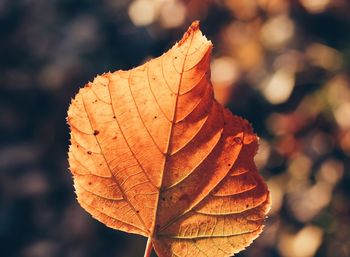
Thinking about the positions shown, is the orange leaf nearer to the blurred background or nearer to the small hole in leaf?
the small hole in leaf

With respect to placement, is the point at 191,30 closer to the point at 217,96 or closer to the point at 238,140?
the point at 238,140

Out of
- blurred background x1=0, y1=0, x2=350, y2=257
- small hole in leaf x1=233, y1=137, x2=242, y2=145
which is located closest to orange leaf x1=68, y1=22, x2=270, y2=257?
small hole in leaf x1=233, y1=137, x2=242, y2=145

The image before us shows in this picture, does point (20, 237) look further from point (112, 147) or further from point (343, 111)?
point (112, 147)

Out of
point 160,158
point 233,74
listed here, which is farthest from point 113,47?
point 160,158

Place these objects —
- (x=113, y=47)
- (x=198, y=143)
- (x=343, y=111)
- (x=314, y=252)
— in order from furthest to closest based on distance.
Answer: (x=113, y=47) < (x=343, y=111) < (x=314, y=252) < (x=198, y=143)

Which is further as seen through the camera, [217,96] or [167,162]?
[217,96]

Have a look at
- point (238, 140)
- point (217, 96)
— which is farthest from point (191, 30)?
Result: point (217, 96)
